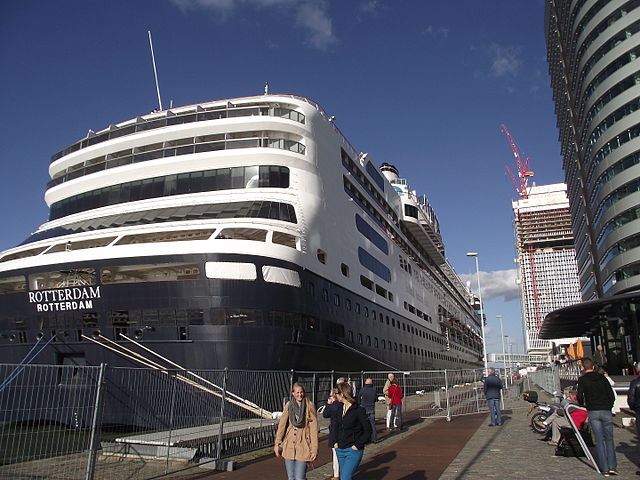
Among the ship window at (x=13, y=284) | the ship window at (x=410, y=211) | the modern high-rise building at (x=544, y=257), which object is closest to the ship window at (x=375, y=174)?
the ship window at (x=410, y=211)

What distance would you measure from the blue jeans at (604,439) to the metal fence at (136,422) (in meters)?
5.51

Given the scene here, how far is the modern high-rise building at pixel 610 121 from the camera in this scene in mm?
39344

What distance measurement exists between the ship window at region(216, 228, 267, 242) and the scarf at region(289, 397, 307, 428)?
11.4 m

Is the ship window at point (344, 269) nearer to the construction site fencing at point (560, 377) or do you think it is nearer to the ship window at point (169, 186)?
the ship window at point (169, 186)

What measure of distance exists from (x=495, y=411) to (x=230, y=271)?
333 inches

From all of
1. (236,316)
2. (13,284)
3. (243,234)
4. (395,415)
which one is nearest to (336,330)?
(243,234)

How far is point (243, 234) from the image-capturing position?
18781mm

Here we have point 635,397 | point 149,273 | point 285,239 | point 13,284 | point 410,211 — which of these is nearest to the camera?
point 635,397

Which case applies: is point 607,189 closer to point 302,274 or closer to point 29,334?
point 302,274

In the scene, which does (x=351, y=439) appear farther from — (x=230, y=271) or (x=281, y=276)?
(x=281, y=276)

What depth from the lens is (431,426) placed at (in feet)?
50.8

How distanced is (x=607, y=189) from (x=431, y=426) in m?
33.5

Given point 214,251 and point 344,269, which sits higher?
point 344,269

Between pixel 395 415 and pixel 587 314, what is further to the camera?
pixel 587 314
